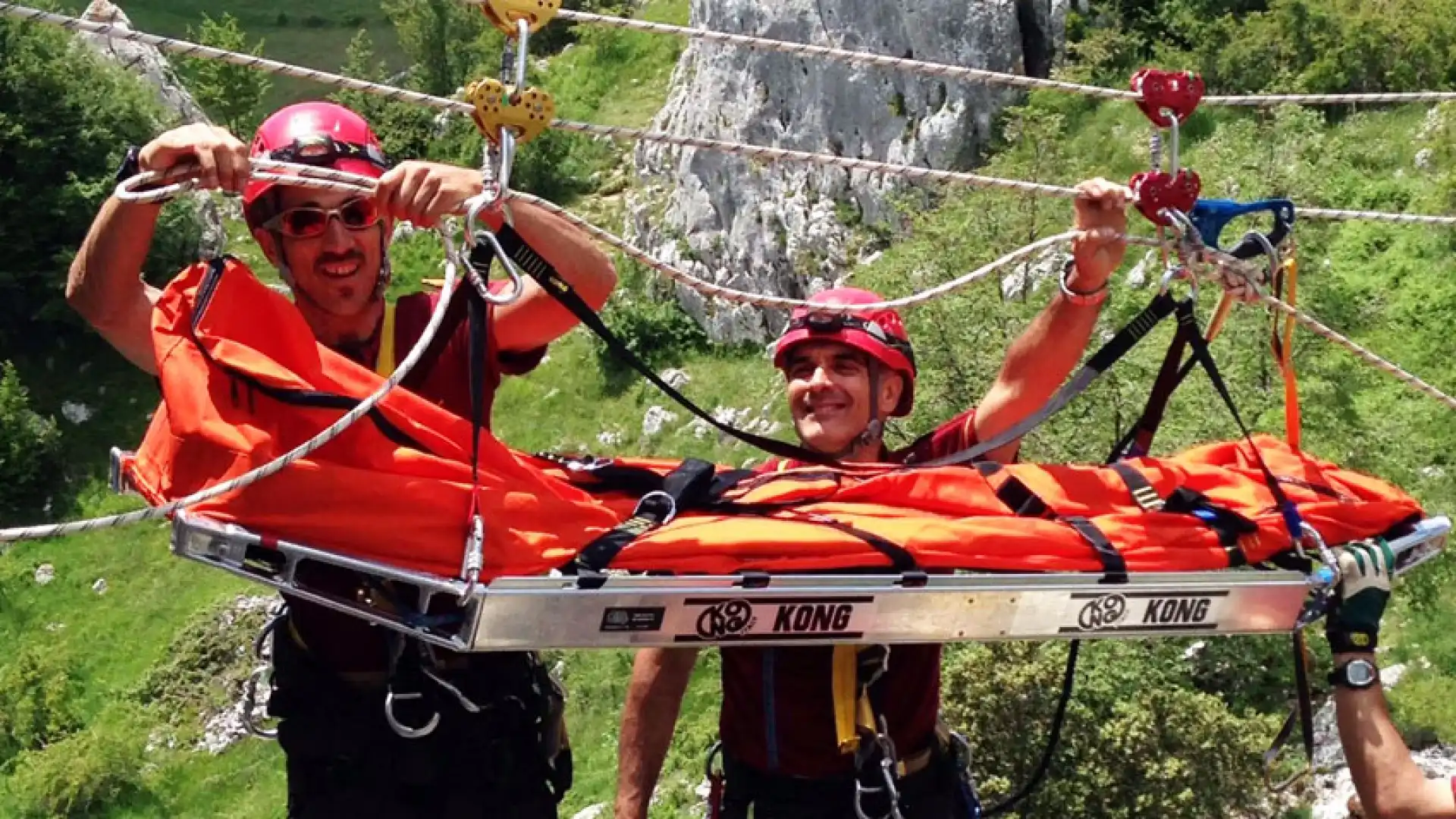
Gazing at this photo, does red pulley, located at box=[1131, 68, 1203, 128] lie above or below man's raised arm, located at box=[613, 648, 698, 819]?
above

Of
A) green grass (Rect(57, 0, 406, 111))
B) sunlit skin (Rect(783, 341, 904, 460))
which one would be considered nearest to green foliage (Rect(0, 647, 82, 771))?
sunlit skin (Rect(783, 341, 904, 460))

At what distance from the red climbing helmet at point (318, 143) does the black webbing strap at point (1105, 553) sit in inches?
65.6

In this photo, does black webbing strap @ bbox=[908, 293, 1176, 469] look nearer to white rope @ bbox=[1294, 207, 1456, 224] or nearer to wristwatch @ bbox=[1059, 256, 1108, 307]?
wristwatch @ bbox=[1059, 256, 1108, 307]

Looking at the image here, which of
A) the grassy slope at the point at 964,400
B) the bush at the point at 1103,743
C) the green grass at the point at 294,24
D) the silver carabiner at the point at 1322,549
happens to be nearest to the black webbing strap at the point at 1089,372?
the silver carabiner at the point at 1322,549

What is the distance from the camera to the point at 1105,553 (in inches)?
112

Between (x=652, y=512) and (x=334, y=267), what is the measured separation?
851 millimetres

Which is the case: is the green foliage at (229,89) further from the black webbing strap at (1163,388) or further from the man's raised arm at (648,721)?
the black webbing strap at (1163,388)

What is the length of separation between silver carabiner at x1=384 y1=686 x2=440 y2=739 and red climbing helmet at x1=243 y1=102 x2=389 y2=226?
1.04 meters

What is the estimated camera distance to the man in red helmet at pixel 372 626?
2848 mm

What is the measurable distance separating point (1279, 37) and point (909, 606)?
1997 centimetres

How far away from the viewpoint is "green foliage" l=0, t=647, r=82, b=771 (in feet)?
65.0

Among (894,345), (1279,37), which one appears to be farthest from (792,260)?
(894,345)

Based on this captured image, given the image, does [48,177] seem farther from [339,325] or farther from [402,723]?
[402,723]

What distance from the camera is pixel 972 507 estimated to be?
2.96 m
